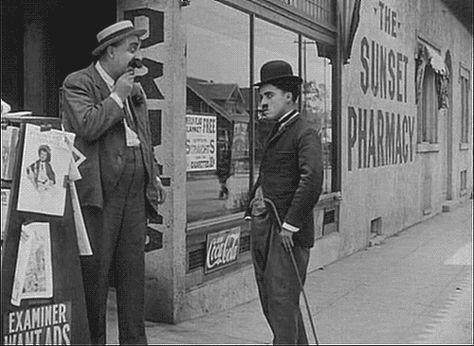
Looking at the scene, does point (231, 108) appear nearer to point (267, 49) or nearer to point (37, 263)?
point (267, 49)

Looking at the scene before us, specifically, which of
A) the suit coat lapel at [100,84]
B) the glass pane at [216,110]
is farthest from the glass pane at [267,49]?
the suit coat lapel at [100,84]

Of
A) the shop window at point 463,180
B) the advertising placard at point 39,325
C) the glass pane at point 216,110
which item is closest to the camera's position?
the advertising placard at point 39,325

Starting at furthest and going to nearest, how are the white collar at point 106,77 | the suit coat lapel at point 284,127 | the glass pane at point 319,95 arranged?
the glass pane at point 319,95 → the suit coat lapel at point 284,127 → the white collar at point 106,77

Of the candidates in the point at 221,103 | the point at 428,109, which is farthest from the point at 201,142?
the point at 428,109

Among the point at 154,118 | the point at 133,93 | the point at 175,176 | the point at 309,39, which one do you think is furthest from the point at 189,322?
the point at 309,39

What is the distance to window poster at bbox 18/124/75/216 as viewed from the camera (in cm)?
516

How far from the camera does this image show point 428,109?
1998 cm

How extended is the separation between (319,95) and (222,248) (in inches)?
158

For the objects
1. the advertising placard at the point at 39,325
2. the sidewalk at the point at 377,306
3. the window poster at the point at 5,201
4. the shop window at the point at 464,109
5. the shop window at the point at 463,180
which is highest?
the shop window at the point at 464,109

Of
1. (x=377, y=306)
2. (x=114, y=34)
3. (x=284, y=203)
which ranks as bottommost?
(x=377, y=306)

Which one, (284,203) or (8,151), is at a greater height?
(8,151)

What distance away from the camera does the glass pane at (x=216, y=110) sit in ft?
25.2

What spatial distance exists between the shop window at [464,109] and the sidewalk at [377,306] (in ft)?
40.8

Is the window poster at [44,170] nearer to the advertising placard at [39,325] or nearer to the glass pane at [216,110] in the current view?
the advertising placard at [39,325]
